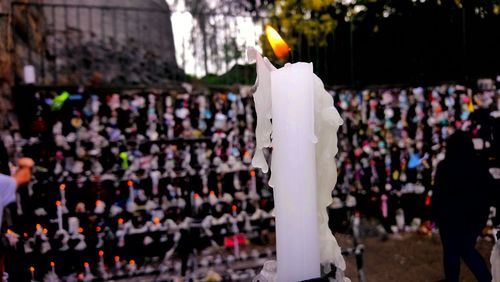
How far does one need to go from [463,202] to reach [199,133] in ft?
11.2

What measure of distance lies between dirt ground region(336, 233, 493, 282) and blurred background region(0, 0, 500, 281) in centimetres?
4

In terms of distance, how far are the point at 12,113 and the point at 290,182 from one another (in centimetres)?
535

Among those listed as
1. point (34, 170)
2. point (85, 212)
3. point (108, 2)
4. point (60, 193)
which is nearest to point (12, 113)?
point (34, 170)

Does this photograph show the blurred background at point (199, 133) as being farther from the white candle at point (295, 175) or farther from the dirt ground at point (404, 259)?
the white candle at point (295, 175)

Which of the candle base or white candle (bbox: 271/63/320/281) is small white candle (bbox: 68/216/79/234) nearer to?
the candle base

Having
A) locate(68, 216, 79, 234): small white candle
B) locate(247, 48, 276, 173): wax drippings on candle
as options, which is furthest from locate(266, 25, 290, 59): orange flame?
locate(68, 216, 79, 234): small white candle

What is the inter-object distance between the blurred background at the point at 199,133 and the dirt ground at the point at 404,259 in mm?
36

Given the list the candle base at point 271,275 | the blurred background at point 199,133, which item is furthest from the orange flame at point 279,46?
the blurred background at point 199,133

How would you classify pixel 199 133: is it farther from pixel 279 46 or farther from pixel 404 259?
pixel 279 46

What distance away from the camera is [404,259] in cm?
599

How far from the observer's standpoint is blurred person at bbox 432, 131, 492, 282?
4160 millimetres

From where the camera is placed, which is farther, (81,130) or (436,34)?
(436,34)

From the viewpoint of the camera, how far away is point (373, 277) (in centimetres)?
530

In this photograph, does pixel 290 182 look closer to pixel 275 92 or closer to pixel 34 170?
pixel 275 92
